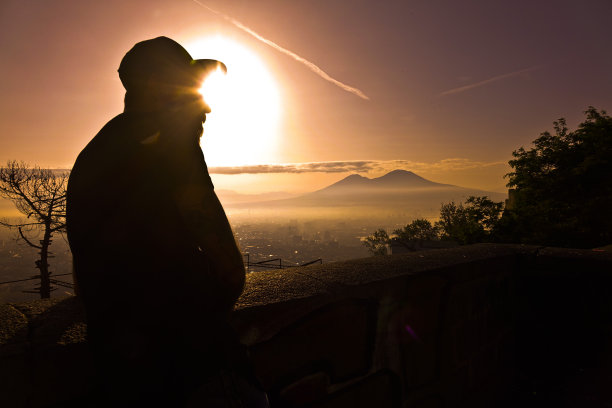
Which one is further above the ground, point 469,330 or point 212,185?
point 212,185

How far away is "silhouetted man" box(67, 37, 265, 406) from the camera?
3.08 feet

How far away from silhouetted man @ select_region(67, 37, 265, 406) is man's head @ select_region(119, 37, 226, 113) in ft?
0.21

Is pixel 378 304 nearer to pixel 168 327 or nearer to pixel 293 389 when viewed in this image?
pixel 293 389

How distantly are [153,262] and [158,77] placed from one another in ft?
2.12

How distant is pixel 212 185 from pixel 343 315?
3.59 feet

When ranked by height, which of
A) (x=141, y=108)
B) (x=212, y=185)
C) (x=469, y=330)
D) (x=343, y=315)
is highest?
(x=141, y=108)

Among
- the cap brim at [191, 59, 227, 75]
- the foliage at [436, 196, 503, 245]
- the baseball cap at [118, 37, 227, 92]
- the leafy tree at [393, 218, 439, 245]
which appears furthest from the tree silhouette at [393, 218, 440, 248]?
the baseball cap at [118, 37, 227, 92]

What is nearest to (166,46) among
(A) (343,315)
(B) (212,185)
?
(B) (212,185)

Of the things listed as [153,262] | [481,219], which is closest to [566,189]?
[481,219]

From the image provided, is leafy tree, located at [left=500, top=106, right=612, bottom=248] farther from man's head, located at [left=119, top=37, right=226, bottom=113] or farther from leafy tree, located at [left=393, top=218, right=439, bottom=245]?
man's head, located at [left=119, top=37, right=226, bottom=113]

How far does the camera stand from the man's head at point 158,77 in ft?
3.66

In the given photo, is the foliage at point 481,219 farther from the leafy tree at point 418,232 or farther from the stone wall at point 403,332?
the stone wall at point 403,332

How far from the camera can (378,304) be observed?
189 cm

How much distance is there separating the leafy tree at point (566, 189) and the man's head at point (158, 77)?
28.3 metres
